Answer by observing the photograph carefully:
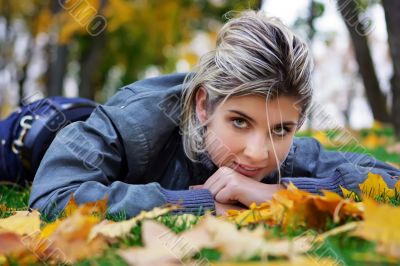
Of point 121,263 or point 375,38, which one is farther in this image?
point 375,38

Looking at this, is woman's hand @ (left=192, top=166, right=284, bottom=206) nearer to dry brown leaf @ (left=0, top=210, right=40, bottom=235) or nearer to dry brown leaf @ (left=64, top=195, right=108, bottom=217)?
dry brown leaf @ (left=64, top=195, right=108, bottom=217)

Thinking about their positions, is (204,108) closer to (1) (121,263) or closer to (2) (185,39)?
(1) (121,263)

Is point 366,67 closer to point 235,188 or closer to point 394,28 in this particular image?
point 394,28

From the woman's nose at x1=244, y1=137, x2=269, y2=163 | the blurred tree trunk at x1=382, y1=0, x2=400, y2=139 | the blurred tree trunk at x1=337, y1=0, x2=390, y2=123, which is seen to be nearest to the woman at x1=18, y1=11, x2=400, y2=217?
the woman's nose at x1=244, y1=137, x2=269, y2=163

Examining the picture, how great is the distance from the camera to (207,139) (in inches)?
78.5

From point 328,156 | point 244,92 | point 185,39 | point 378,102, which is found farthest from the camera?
point 185,39

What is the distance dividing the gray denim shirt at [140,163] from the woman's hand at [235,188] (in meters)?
0.06

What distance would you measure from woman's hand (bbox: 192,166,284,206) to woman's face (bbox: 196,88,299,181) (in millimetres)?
56

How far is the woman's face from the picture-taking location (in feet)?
5.83

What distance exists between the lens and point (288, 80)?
73.4 inches

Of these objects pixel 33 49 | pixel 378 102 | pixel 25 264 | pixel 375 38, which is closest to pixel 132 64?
pixel 33 49

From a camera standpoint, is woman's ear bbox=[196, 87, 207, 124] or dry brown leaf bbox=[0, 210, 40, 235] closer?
dry brown leaf bbox=[0, 210, 40, 235]

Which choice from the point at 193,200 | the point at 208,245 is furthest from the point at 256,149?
the point at 208,245

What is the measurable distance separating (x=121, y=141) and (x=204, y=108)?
0.34 m
